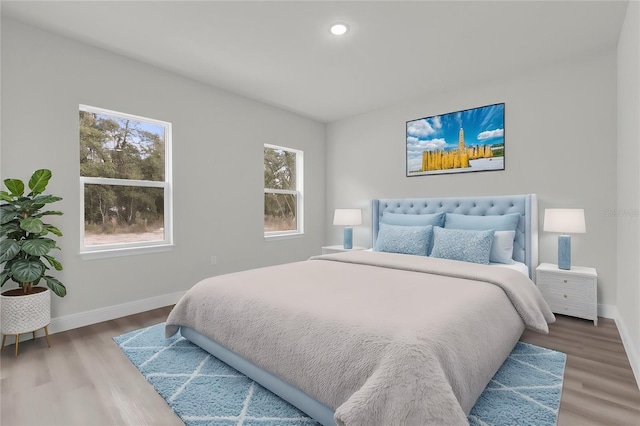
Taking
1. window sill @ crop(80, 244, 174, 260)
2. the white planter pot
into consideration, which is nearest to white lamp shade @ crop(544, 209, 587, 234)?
window sill @ crop(80, 244, 174, 260)

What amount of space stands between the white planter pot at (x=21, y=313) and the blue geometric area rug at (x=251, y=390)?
0.61 metres

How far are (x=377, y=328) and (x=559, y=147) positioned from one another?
304 centimetres

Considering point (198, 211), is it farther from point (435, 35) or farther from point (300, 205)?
point (435, 35)

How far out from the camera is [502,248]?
122 inches

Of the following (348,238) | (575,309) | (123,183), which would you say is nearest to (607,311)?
(575,309)

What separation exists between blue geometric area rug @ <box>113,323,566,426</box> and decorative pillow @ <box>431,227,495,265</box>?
0.82 metres

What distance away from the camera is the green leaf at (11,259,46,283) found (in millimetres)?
2240

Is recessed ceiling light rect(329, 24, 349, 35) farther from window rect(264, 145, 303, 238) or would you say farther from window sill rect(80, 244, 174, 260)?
window sill rect(80, 244, 174, 260)

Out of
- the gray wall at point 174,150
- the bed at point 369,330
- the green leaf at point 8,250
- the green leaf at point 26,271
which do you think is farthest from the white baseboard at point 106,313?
the bed at point 369,330

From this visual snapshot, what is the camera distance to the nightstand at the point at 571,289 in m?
2.86

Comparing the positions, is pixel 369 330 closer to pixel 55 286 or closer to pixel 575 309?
pixel 55 286

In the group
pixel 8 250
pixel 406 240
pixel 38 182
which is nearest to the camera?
pixel 8 250

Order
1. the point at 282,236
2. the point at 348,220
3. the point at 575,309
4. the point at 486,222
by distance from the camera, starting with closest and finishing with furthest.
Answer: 1. the point at 575,309
2. the point at 486,222
3. the point at 348,220
4. the point at 282,236

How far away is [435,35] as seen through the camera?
2.68 m
